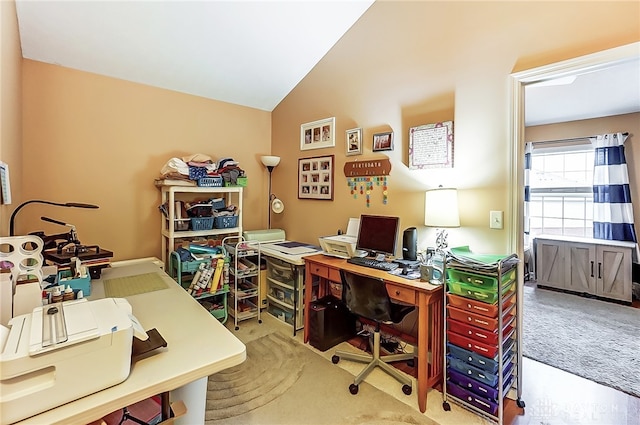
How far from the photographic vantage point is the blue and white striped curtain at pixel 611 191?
3736mm

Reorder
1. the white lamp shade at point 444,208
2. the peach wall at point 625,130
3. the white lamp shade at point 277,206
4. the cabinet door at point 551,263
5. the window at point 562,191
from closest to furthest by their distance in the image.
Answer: the white lamp shade at point 444,208 < the white lamp shade at point 277,206 < the peach wall at point 625,130 < the cabinet door at point 551,263 < the window at point 562,191

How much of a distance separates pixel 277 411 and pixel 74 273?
4.76 feet

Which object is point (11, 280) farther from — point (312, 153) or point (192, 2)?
point (312, 153)

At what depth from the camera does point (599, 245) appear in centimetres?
379

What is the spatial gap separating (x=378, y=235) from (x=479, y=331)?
0.95 metres

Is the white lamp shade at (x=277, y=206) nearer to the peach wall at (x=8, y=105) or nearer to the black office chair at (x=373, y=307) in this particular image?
the black office chair at (x=373, y=307)

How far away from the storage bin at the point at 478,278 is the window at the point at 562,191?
343cm

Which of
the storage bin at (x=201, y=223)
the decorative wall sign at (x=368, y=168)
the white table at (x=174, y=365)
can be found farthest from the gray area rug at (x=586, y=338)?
the storage bin at (x=201, y=223)

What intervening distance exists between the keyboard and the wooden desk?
39mm

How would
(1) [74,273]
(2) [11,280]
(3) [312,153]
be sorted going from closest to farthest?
(2) [11,280]
(1) [74,273]
(3) [312,153]

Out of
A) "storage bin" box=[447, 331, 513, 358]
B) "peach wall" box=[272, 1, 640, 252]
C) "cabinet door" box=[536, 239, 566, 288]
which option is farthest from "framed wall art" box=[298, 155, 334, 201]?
"cabinet door" box=[536, 239, 566, 288]

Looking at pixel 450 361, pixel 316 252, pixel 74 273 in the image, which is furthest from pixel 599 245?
Result: pixel 74 273

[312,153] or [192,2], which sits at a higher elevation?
[192,2]

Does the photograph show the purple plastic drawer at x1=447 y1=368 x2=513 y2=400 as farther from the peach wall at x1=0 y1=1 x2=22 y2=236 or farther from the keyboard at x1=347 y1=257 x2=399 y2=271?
the peach wall at x1=0 y1=1 x2=22 y2=236
